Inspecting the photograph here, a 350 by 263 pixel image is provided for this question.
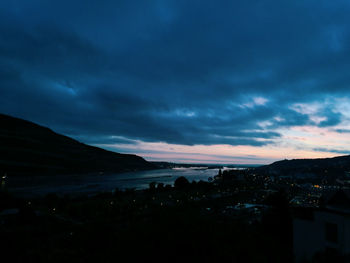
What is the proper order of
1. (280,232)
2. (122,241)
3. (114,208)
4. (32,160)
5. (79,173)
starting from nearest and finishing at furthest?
(122,241)
(280,232)
(114,208)
(32,160)
(79,173)

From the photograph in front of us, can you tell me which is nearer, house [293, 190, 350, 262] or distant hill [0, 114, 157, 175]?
house [293, 190, 350, 262]

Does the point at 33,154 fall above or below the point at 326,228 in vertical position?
above

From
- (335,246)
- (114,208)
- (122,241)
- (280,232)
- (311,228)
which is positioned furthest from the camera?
(114,208)

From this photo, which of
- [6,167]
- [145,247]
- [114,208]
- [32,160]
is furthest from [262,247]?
[32,160]

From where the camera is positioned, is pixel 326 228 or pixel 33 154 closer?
pixel 326 228

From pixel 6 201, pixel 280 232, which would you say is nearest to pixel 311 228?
pixel 280 232

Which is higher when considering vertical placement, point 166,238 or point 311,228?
point 166,238

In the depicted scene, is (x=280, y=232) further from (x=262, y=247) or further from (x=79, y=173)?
(x=79, y=173)

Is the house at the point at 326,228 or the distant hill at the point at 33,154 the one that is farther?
the distant hill at the point at 33,154

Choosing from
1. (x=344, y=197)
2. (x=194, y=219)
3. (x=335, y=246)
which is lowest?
(x=335, y=246)

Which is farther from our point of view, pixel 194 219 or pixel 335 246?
pixel 335 246
